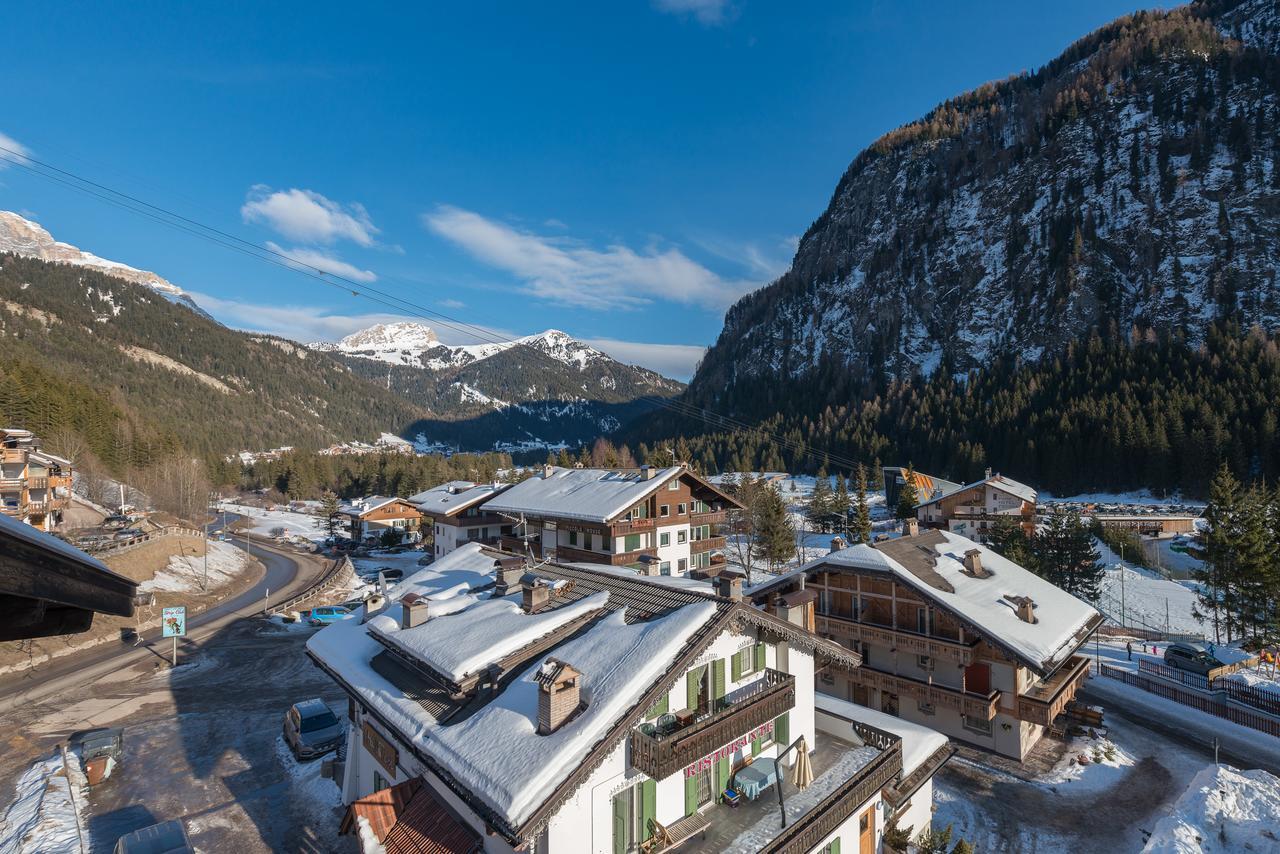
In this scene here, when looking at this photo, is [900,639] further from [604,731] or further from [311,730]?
[311,730]

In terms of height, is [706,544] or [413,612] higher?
[413,612]

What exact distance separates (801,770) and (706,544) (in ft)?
105

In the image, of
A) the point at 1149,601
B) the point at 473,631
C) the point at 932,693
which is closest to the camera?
the point at 473,631

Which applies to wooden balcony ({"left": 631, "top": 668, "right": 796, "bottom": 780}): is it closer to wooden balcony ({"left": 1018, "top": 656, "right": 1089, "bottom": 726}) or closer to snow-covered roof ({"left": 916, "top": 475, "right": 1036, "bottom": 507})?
wooden balcony ({"left": 1018, "top": 656, "right": 1089, "bottom": 726})

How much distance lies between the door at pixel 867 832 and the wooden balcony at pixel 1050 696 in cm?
1103

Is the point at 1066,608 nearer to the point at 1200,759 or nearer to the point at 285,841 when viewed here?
the point at 1200,759

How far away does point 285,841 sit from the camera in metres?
18.3

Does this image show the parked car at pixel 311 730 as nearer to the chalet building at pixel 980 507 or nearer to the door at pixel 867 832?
the door at pixel 867 832

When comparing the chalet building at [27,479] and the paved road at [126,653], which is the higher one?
the chalet building at [27,479]

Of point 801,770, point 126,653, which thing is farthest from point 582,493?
point 126,653

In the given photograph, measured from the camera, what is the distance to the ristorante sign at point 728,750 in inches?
585

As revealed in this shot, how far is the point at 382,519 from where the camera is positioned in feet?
300

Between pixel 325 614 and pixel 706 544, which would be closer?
pixel 325 614

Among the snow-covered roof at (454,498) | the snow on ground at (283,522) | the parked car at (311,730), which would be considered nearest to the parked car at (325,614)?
the snow-covered roof at (454,498)
